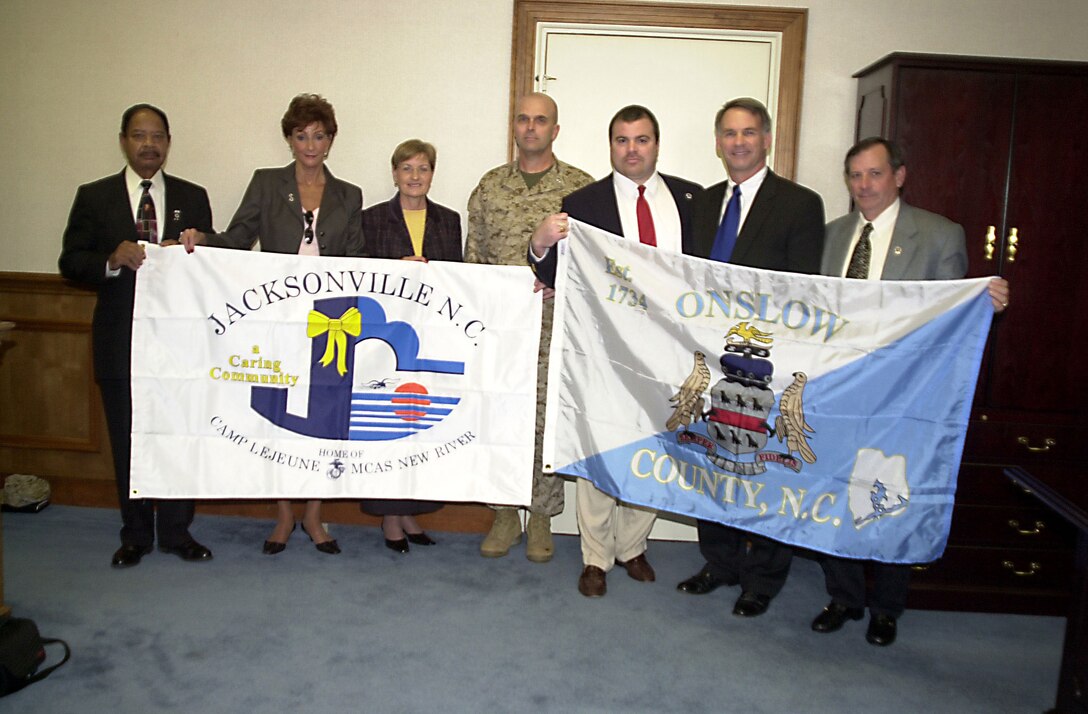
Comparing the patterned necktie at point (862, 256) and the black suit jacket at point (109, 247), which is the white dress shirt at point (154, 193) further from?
the patterned necktie at point (862, 256)

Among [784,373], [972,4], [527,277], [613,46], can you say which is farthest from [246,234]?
[972,4]

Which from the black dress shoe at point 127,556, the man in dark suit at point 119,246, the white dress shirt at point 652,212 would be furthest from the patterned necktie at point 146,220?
the white dress shirt at point 652,212

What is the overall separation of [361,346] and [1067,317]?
2750 millimetres

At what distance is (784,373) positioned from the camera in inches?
111

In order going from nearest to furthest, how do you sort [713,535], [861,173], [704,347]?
1. [704,347]
2. [861,173]
3. [713,535]

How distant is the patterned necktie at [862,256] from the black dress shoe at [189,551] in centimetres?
Answer: 266

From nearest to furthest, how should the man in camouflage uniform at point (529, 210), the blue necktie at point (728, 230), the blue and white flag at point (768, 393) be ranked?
the blue and white flag at point (768, 393)
the blue necktie at point (728, 230)
the man in camouflage uniform at point (529, 210)

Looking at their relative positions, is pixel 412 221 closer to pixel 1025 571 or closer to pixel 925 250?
pixel 925 250

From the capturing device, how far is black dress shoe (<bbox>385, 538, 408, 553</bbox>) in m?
3.85

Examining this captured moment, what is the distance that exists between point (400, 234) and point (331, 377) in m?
0.73

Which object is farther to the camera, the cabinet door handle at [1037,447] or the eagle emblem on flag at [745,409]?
the cabinet door handle at [1037,447]

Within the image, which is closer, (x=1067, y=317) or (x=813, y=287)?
(x=813, y=287)

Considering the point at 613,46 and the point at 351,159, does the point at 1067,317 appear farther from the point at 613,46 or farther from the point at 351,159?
the point at 351,159

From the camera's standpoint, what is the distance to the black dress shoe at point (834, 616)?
3.18 meters
